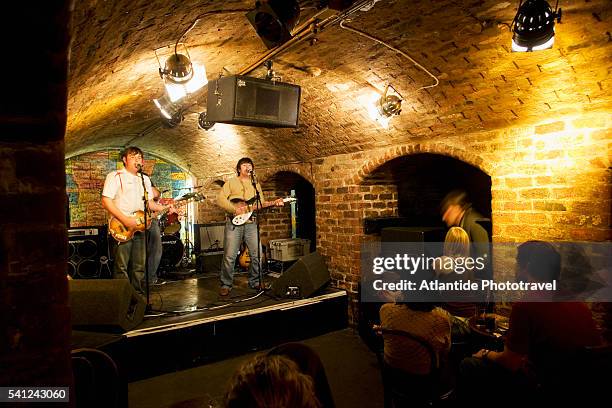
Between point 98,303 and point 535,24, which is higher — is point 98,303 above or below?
below

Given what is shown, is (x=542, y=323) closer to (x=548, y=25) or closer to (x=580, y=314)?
(x=580, y=314)

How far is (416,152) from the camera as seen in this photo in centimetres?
470

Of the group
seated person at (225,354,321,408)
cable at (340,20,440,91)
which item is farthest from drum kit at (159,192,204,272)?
seated person at (225,354,321,408)

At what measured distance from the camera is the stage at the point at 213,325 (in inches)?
157

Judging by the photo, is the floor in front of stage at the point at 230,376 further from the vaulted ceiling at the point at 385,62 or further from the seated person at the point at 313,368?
the vaulted ceiling at the point at 385,62

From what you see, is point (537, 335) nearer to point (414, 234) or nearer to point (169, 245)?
point (414, 234)

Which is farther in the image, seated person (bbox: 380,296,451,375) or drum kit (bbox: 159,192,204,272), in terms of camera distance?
drum kit (bbox: 159,192,204,272)

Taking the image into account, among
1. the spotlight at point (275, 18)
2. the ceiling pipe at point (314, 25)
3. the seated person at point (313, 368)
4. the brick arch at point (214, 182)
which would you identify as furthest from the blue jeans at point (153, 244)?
Result: the brick arch at point (214, 182)

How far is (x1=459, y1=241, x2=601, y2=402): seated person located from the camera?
7.59 ft

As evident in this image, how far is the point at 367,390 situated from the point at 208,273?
15.0 feet

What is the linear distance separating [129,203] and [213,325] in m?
1.72

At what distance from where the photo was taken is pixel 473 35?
2.99 m

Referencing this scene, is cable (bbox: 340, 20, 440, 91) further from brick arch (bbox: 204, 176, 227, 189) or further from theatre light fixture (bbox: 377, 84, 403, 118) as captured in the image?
brick arch (bbox: 204, 176, 227, 189)

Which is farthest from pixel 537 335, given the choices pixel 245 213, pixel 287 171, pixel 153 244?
pixel 287 171
